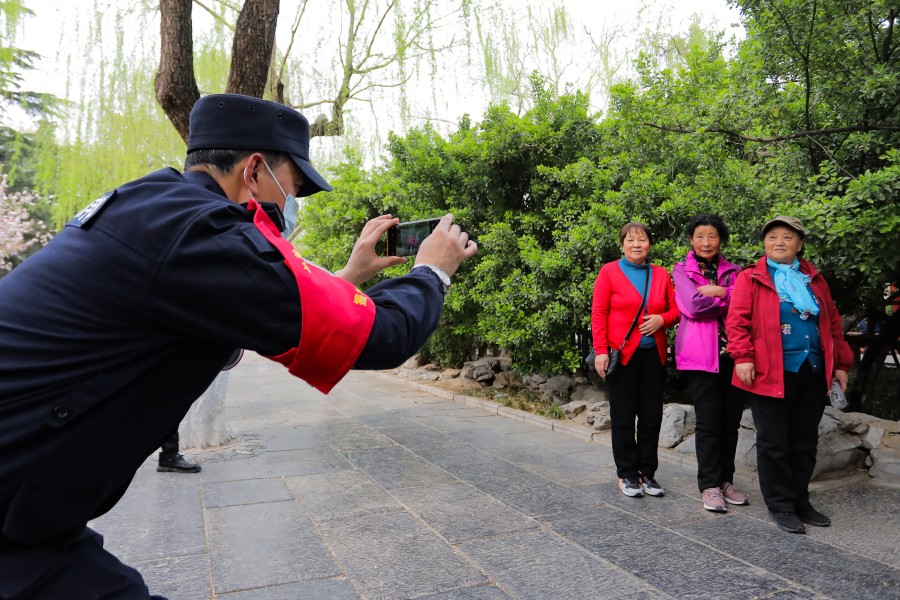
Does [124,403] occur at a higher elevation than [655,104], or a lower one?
lower

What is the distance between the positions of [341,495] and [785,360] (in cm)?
307

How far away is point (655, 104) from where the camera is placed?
5.66 metres

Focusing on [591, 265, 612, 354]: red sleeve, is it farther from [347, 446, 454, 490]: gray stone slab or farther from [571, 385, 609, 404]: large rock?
[571, 385, 609, 404]: large rock

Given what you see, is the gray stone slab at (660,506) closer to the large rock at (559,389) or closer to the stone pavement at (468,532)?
the stone pavement at (468,532)

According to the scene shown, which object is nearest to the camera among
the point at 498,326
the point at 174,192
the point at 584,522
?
the point at 174,192

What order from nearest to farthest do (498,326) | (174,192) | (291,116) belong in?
(174,192) < (291,116) < (498,326)

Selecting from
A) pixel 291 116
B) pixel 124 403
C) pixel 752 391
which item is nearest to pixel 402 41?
pixel 752 391

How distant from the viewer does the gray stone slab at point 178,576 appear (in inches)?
114

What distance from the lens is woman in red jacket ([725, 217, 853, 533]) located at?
3812 mm

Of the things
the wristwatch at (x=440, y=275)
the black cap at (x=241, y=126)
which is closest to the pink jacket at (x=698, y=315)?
the wristwatch at (x=440, y=275)

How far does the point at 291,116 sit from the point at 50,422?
87cm

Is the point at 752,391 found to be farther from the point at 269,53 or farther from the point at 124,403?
the point at 269,53

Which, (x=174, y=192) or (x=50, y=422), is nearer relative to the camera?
(x=50, y=422)

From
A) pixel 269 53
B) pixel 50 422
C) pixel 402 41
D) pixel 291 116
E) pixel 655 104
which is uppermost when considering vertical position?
pixel 402 41
